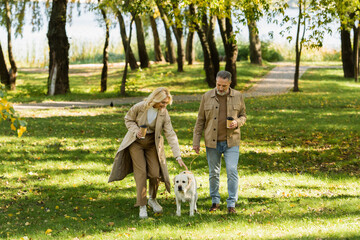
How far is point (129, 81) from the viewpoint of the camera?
2631cm

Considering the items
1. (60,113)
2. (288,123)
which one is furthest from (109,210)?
(60,113)

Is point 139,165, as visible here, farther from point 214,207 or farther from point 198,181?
point 198,181

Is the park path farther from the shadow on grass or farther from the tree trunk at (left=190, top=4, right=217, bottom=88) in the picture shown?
the shadow on grass

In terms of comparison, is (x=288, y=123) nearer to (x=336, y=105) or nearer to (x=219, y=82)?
(x=336, y=105)

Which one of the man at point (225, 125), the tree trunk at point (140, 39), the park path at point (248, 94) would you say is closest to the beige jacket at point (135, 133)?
the man at point (225, 125)

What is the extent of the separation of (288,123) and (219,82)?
10.1 meters

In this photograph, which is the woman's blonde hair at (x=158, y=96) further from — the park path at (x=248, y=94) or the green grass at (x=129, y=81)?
the green grass at (x=129, y=81)

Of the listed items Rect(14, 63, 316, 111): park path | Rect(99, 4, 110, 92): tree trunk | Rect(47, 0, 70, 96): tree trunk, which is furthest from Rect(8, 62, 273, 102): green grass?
Rect(14, 63, 316, 111): park path

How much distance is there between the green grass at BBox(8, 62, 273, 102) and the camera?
86.3 feet

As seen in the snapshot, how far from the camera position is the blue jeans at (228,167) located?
7.00 meters

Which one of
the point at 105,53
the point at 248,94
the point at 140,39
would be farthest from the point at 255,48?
the point at 105,53

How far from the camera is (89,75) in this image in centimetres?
3716

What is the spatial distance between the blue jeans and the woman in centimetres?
47

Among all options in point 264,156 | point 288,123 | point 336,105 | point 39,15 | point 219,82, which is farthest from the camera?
point 39,15
